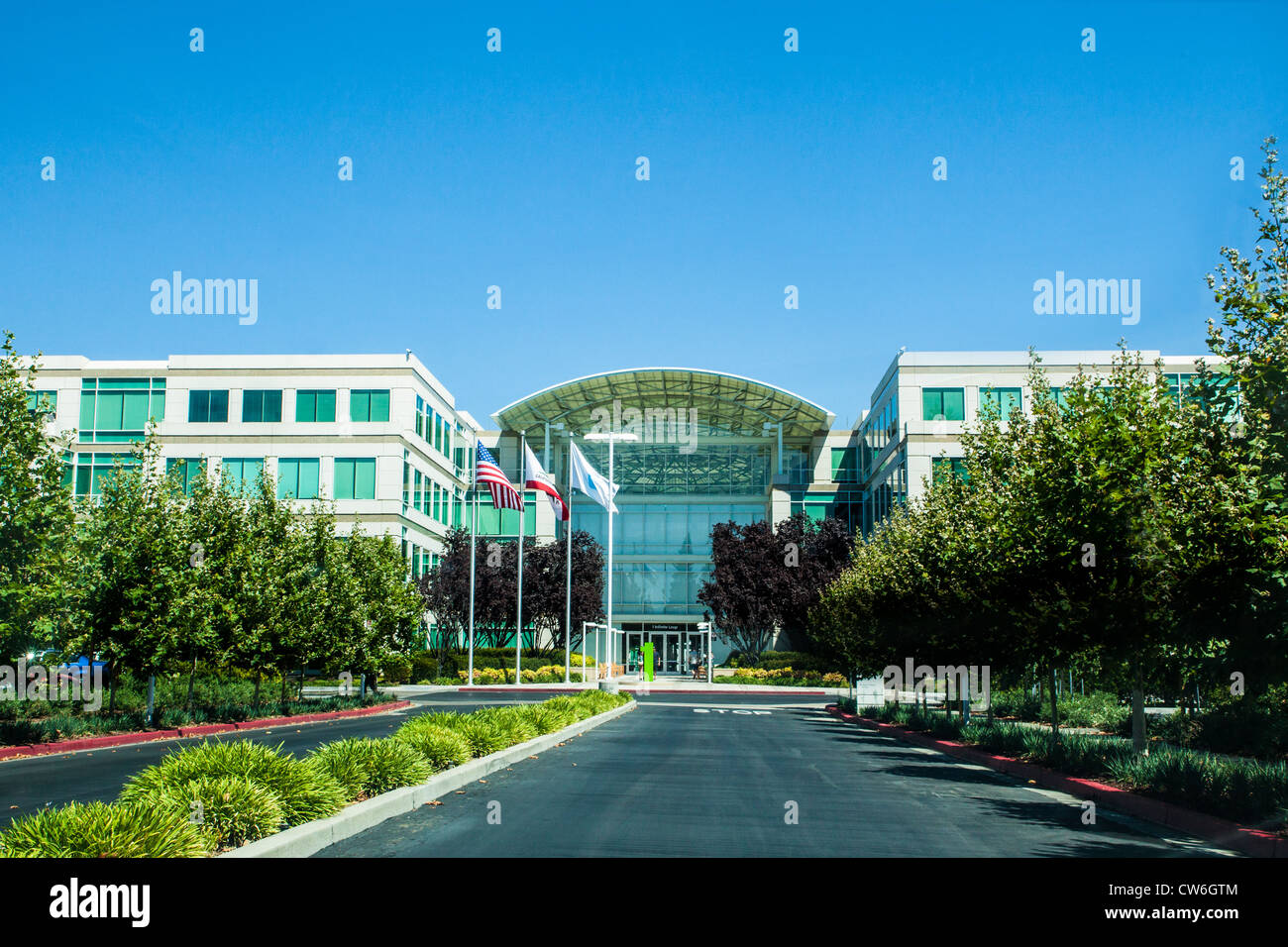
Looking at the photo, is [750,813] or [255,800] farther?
[750,813]

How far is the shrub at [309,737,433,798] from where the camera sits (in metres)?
10.9

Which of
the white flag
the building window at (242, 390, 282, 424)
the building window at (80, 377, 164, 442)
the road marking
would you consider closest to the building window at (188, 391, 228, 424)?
the building window at (242, 390, 282, 424)

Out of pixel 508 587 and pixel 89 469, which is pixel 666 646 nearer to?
pixel 508 587

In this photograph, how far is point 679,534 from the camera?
6562cm

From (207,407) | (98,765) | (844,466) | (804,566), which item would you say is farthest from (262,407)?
(98,765)

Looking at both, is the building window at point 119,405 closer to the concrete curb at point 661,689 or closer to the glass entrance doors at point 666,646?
the concrete curb at point 661,689

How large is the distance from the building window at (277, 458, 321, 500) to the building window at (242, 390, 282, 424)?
2312 mm

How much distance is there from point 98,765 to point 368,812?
8.51m

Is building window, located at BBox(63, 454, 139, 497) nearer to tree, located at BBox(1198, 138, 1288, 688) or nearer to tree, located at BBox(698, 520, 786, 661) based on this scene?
tree, located at BBox(698, 520, 786, 661)

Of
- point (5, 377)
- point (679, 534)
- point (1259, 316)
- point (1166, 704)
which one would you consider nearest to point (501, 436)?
point (679, 534)

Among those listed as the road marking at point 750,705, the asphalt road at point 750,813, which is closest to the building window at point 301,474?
the road marking at point 750,705

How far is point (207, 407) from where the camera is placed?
55156 mm

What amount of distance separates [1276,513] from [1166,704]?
23975mm

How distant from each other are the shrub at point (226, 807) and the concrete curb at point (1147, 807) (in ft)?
27.4
